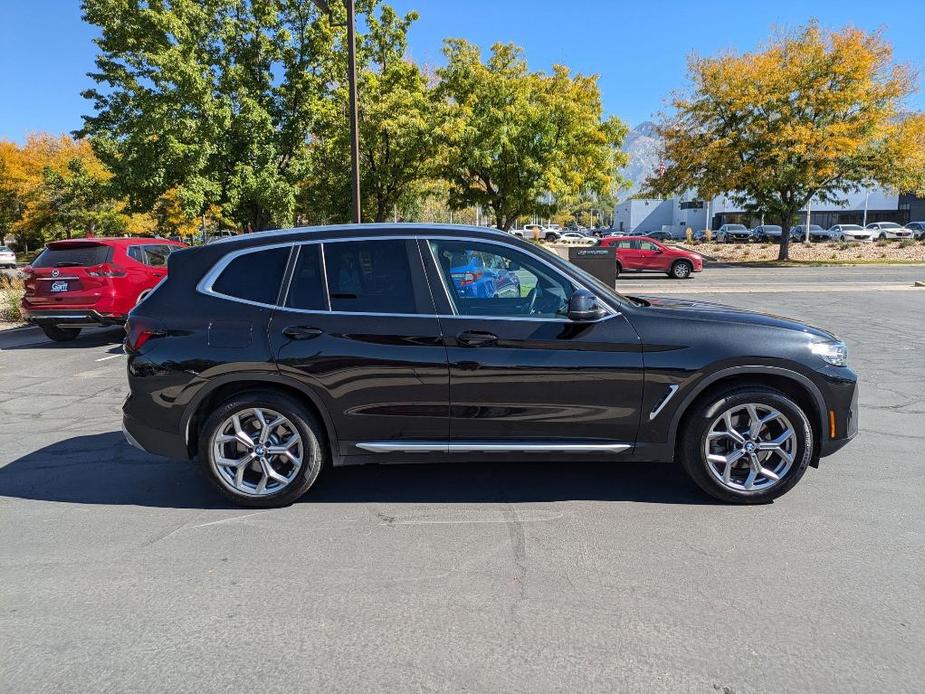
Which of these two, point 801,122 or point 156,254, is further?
point 801,122

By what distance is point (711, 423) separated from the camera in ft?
13.3

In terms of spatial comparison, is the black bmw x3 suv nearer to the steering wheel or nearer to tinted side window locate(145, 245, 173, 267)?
the steering wheel

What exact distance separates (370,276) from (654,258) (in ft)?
77.8

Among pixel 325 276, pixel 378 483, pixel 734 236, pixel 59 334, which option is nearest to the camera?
pixel 325 276

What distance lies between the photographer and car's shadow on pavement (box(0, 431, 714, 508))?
4.37 meters

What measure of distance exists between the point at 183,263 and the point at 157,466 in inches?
68.2

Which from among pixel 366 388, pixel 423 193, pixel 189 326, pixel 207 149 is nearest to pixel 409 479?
pixel 366 388

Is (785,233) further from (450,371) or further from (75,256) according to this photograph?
(450,371)

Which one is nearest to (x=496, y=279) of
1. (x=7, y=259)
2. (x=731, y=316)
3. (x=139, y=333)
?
(x=731, y=316)

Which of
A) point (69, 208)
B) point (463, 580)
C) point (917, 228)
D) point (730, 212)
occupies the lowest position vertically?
point (463, 580)

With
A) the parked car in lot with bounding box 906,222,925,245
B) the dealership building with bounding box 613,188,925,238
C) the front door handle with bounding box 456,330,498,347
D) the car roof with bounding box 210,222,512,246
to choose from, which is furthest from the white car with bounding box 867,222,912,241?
the front door handle with bounding box 456,330,498,347

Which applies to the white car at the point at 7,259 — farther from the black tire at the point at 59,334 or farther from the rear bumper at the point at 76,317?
the rear bumper at the point at 76,317

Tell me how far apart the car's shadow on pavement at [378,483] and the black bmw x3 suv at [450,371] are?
378mm

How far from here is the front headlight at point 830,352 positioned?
4055 mm
